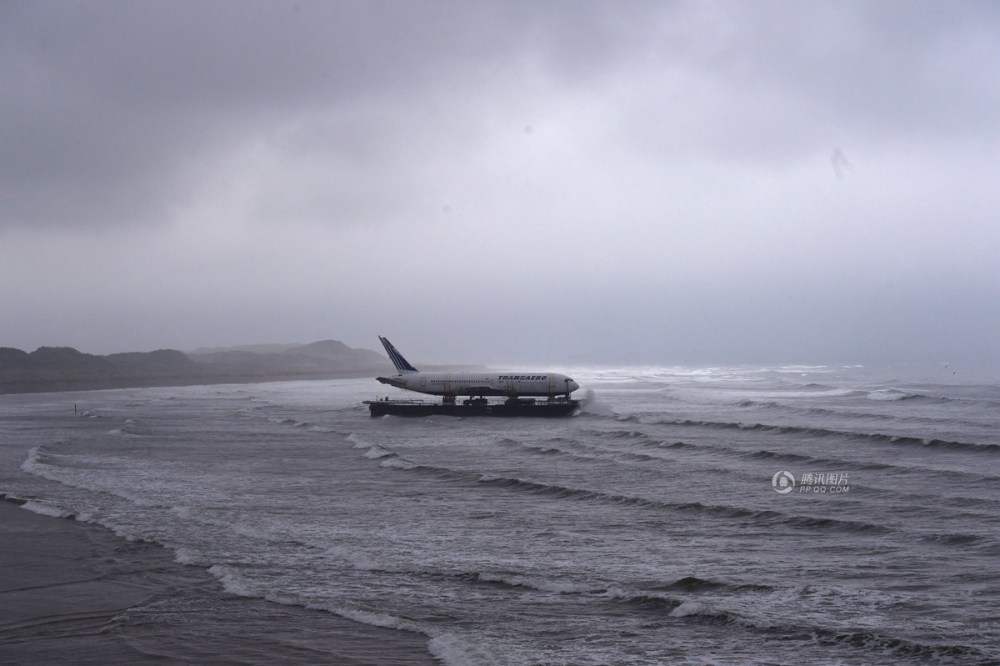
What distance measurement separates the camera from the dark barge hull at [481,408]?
7356 centimetres

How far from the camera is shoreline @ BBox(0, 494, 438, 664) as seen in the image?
14.8 m

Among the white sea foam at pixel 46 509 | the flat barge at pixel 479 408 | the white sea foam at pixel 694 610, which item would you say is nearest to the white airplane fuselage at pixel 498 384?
the flat barge at pixel 479 408

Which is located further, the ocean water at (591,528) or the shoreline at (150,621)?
the ocean water at (591,528)

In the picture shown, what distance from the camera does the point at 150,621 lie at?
16.8m

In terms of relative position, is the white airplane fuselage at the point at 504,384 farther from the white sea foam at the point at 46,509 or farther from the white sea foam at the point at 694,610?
the white sea foam at the point at 694,610

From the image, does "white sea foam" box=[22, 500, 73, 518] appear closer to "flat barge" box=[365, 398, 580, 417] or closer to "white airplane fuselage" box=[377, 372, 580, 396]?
"flat barge" box=[365, 398, 580, 417]

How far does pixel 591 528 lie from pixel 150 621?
45.7 ft

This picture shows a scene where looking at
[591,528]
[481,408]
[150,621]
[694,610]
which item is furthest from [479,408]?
[150,621]

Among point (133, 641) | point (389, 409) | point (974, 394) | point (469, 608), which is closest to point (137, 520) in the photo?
point (133, 641)

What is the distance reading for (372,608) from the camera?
696 inches

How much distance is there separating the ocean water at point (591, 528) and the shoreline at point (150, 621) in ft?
1.59

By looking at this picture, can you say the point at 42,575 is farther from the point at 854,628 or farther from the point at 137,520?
the point at 854,628

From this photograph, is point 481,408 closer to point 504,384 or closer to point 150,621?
point 504,384

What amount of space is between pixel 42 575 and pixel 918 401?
78034 mm
